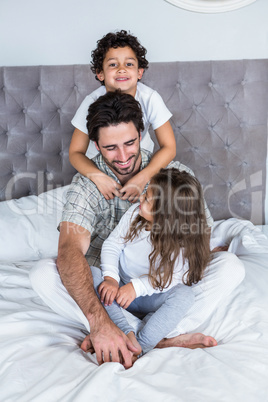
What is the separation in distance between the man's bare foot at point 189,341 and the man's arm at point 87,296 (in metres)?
0.16

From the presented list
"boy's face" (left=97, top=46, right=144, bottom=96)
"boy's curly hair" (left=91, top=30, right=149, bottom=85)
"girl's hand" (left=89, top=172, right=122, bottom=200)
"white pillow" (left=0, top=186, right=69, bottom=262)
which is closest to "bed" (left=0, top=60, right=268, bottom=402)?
"white pillow" (left=0, top=186, right=69, bottom=262)

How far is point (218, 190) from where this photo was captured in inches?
87.7

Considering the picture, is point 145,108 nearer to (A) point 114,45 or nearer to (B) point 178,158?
(A) point 114,45

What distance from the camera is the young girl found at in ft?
4.26

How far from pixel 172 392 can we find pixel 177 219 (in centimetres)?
55

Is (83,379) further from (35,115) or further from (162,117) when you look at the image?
(35,115)

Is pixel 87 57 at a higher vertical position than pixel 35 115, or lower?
higher

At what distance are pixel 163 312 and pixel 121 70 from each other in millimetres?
1034

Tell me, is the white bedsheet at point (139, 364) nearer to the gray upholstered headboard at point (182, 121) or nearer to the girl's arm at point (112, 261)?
the girl's arm at point (112, 261)

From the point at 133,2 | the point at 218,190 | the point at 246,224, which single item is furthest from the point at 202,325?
the point at 133,2

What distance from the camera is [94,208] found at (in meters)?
1.65

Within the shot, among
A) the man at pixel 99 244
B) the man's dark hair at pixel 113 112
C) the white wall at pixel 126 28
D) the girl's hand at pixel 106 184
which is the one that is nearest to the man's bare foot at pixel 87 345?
the man at pixel 99 244

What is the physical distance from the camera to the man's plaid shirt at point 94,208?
5.18ft

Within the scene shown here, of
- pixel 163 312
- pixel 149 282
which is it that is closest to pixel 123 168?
pixel 149 282
